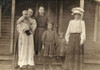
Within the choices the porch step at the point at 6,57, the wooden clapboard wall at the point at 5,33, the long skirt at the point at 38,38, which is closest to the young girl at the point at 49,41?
the long skirt at the point at 38,38

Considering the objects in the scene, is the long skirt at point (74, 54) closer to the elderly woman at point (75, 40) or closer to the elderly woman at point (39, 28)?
the elderly woman at point (75, 40)

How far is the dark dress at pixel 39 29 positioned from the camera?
13.2m

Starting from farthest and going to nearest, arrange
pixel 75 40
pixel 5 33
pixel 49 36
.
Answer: pixel 5 33
pixel 49 36
pixel 75 40

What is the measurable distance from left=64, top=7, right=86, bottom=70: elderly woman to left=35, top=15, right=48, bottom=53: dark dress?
0.87m

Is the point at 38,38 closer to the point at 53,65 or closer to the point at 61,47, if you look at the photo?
the point at 61,47

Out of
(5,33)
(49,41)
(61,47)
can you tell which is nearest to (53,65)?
(61,47)

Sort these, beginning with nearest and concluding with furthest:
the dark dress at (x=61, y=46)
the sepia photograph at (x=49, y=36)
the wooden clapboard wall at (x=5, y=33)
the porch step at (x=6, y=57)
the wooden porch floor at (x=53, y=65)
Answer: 1. the sepia photograph at (x=49, y=36)
2. the dark dress at (x=61, y=46)
3. the wooden porch floor at (x=53, y=65)
4. the porch step at (x=6, y=57)
5. the wooden clapboard wall at (x=5, y=33)

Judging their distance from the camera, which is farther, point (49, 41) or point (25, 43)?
point (49, 41)

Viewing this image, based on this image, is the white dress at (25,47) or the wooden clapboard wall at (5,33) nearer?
the white dress at (25,47)

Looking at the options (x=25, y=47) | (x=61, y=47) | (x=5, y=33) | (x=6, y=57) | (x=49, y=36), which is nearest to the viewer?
(x=25, y=47)

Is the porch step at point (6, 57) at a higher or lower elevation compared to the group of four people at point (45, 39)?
lower

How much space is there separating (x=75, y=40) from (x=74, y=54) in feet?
1.55

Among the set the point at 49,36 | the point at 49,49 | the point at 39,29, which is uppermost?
the point at 39,29

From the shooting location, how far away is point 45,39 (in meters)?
13.1
